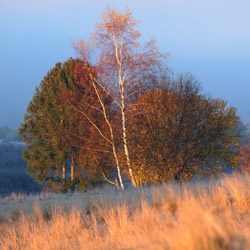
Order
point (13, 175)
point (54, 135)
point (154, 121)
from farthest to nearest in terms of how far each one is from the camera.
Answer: point (13, 175)
point (54, 135)
point (154, 121)

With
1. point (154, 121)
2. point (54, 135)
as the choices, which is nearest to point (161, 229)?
point (154, 121)

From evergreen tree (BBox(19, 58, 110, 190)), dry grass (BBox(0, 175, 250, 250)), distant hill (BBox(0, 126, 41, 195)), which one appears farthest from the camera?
distant hill (BBox(0, 126, 41, 195))

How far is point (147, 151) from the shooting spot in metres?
15.7

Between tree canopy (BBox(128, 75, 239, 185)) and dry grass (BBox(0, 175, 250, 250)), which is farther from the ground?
tree canopy (BBox(128, 75, 239, 185))

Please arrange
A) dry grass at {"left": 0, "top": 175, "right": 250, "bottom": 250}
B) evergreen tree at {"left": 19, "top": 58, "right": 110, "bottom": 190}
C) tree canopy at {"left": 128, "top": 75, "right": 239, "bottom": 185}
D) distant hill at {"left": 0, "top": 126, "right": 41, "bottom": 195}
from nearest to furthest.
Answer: dry grass at {"left": 0, "top": 175, "right": 250, "bottom": 250} → tree canopy at {"left": 128, "top": 75, "right": 239, "bottom": 185} → evergreen tree at {"left": 19, "top": 58, "right": 110, "bottom": 190} → distant hill at {"left": 0, "top": 126, "right": 41, "bottom": 195}

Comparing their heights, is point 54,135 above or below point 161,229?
above

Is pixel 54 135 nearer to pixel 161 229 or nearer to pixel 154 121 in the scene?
pixel 154 121

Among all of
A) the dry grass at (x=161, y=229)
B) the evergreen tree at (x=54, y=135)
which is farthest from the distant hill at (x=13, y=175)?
the dry grass at (x=161, y=229)

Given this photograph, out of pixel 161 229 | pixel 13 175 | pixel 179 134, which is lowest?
pixel 13 175

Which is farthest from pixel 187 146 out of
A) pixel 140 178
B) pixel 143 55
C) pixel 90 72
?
pixel 90 72

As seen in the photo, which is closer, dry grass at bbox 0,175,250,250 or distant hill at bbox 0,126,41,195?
dry grass at bbox 0,175,250,250

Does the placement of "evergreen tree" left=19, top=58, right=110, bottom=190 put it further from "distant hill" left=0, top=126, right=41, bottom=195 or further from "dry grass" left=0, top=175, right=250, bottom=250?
"distant hill" left=0, top=126, right=41, bottom=195

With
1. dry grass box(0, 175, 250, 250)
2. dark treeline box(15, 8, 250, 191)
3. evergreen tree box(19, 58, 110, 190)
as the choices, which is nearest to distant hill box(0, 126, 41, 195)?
evergreen tree box(19, 58, 110, 190)

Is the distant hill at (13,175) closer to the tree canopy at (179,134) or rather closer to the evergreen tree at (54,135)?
the evergreen tree at (54,135)
